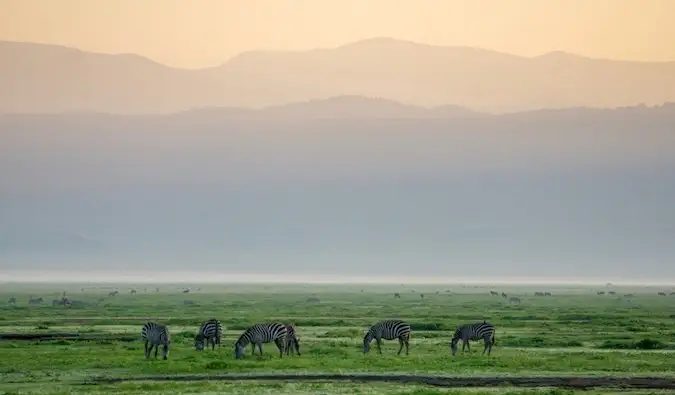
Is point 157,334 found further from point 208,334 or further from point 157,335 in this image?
point 208,334

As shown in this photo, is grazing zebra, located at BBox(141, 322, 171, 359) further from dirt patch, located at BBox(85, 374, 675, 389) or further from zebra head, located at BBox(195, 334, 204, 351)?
dirt patch, located at BBox(85, 374, 675, 389)

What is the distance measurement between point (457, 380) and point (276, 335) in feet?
33.8

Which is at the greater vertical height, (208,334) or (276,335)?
(208,334)

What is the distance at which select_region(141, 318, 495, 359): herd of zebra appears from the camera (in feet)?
160

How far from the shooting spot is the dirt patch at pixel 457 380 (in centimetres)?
3988

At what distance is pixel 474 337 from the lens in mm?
51688

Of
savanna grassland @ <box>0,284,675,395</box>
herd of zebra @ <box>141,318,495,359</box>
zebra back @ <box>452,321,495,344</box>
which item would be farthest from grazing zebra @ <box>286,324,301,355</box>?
zebra back @ <box>452,321,495,344</box>

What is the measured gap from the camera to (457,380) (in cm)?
4153

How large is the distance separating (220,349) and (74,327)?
68.0 feet

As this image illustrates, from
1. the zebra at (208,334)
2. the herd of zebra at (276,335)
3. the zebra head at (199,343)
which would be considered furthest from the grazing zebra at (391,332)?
the zebra head at (199,343)

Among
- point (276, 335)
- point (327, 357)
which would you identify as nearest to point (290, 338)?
point (276, 335)

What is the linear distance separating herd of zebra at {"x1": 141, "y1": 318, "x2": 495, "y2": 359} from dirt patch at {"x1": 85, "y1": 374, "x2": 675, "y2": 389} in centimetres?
626

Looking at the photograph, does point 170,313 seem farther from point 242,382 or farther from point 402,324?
point 242,382

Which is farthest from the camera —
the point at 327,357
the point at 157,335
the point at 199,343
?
the point at 199,343
